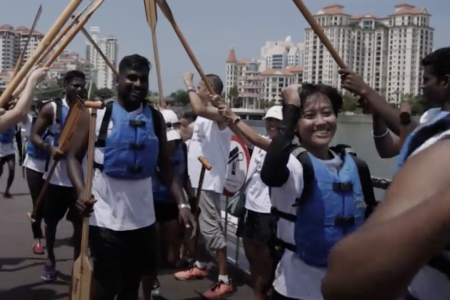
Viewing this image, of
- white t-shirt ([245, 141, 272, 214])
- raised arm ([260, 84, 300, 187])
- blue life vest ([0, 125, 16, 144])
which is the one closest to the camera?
raised arm ([260, 84, 300, 187])

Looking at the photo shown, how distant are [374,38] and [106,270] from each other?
186 ft

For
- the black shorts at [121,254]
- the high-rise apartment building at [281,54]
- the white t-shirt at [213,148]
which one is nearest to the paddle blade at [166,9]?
the white t-shirt at [213,148]

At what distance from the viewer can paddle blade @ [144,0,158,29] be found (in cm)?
525

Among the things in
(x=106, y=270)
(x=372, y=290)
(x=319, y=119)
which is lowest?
(x=106, y=270)

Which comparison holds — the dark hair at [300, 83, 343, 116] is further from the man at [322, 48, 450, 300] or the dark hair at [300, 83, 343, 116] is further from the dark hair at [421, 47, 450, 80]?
the man at [322, 48, 450, 300]

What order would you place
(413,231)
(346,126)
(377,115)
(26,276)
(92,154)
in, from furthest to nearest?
(346,126) → (26,276) → (92,154) → (377,115) → (413,231)

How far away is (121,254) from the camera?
4074 mm

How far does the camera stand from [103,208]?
407 centimetres

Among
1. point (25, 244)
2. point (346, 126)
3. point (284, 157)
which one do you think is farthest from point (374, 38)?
point (284, 157)

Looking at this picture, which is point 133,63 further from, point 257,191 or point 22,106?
point 257,191

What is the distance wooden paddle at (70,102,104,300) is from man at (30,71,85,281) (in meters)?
1.90

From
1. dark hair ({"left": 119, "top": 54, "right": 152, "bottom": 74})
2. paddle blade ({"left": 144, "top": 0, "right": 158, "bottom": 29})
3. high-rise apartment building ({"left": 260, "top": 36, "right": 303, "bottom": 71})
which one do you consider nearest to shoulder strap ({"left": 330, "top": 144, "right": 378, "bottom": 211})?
dark hair ({"left": 119, "top": 54, "right": 152, "bottom": 74})

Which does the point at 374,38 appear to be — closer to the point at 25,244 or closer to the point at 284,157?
the point at 25,244

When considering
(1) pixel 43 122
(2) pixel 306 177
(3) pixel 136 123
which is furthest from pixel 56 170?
(2) pixel 306 177
